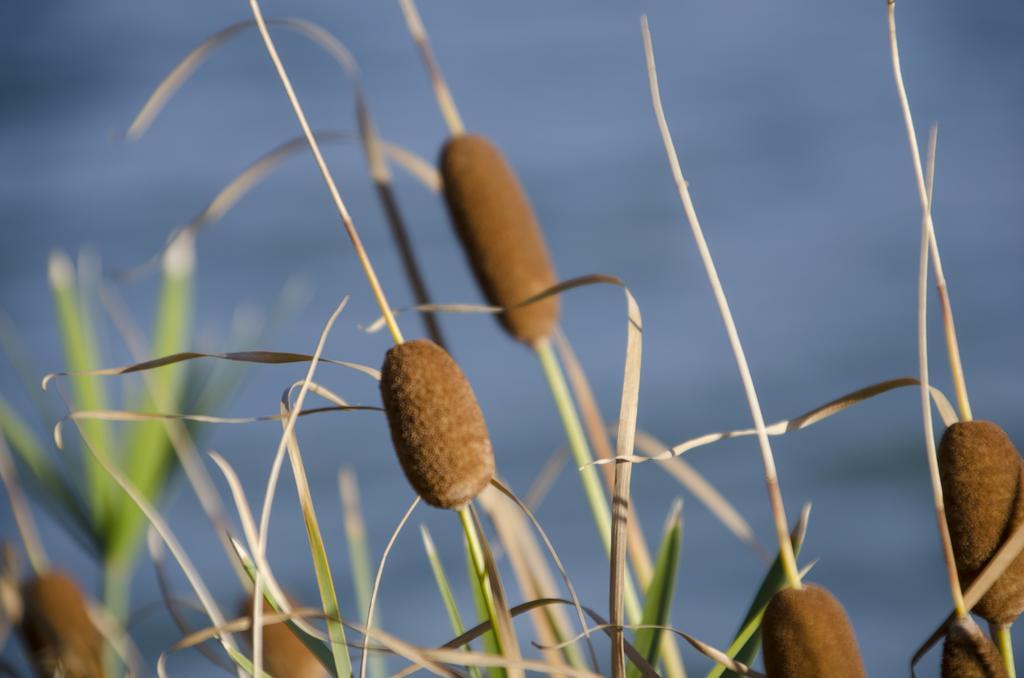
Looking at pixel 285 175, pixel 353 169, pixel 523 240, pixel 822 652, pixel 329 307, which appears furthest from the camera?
pixel 285 175

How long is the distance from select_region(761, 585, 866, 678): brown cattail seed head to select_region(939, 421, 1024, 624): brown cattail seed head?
0.03 metres

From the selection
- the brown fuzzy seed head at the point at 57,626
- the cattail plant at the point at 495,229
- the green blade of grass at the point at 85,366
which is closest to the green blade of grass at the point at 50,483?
the green blade of grass at the point at 85,366

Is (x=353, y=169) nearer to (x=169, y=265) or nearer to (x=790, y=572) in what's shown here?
(x=169, y=265)

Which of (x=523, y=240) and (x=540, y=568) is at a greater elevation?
(x=523, y=240)

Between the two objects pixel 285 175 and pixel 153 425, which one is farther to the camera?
pixel 285 175

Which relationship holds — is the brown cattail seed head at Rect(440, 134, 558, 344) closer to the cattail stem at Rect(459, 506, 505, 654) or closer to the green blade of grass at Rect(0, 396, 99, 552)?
the cattail stem at Rect(459, 506, 505, 654)

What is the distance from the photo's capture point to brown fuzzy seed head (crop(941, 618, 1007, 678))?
19cm

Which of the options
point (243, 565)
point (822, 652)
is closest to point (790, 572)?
point (822, 652)

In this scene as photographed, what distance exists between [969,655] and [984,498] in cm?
3

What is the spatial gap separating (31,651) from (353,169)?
5.16 ft

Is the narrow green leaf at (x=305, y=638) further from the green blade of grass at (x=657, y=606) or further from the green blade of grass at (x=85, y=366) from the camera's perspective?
the green blade of grass at (x=85, y=366)

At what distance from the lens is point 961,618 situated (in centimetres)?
19

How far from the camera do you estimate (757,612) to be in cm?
27

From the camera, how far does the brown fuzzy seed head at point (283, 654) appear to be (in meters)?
0.36
